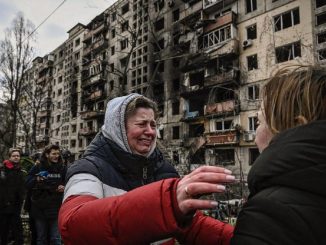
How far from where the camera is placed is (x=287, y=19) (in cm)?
2147

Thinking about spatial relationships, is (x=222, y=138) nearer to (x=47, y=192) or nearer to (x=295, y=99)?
(x=47, y=192)

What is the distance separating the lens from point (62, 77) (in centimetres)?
5047

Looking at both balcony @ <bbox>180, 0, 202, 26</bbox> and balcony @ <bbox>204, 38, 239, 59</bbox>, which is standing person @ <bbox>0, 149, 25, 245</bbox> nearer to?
balcony @ <bbox>204, 38, 239, 59</bbox>

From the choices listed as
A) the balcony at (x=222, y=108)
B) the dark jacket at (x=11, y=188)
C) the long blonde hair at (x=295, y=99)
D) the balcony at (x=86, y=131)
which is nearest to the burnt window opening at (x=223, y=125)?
the balcony at (x=222, y=108)

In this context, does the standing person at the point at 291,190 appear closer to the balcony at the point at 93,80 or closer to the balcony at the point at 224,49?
the balcony at the point at 224,49

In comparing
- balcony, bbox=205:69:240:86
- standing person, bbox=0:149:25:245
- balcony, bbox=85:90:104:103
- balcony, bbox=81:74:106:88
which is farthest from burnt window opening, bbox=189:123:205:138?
standing person, bbox=0:149:25:245

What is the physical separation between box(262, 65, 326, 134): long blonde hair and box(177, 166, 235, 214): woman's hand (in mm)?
323

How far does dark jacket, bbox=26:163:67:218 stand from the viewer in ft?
16.4

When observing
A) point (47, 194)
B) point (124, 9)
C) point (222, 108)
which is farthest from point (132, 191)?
point (124, 9)

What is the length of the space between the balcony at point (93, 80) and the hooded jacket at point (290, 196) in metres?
38.5

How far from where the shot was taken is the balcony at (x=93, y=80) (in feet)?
126

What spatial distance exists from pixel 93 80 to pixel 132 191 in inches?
1582

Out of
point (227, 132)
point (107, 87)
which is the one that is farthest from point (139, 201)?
point (107, 87)

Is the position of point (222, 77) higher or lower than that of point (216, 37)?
lower
